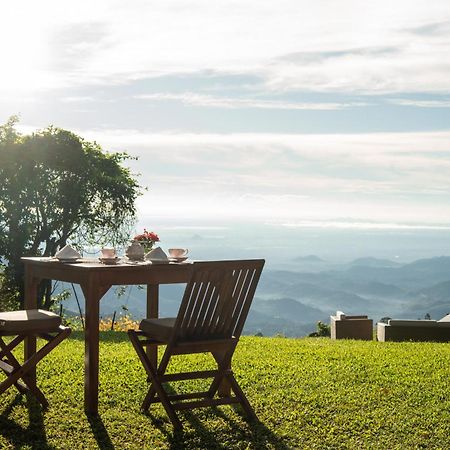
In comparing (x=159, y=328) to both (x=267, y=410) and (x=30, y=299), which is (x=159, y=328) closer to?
(x=267, y=410)

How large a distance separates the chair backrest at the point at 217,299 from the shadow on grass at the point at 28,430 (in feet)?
3.41

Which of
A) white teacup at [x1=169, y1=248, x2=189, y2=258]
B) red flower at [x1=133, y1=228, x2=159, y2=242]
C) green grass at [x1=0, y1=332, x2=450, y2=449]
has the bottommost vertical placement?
green grass at [x1=0, y1=332, x2=450, y2=449]

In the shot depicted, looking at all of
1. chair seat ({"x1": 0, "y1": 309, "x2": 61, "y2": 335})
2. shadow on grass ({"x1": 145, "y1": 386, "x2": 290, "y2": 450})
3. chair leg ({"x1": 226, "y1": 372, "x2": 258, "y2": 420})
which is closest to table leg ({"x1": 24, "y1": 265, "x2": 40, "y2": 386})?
chair seat ({"x1": 0, "y1": 309, "x2": 61, "y2": 335})

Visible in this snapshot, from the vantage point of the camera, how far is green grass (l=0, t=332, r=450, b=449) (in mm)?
4316

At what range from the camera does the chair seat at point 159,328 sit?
4621 mm

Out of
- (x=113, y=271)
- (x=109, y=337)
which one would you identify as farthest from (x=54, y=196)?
(x=113, y=271)

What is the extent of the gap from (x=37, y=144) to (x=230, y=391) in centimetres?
1453

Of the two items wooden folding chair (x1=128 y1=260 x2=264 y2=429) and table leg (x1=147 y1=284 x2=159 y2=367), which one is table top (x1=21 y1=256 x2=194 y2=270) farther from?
table leg (x1=147 y1=284 x2=159 y2=367)

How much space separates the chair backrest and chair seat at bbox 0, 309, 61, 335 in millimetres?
934

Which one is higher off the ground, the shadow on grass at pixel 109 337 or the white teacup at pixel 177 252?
the white teacup at pixel 177 252

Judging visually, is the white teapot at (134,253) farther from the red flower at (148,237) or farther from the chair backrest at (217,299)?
the red flower at (148,237)

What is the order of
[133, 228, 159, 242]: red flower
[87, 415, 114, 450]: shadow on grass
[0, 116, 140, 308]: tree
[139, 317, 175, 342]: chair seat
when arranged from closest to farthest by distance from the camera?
1. [87, 415, 114, 450]: shadow on grass
2. [139, 317, 175, 342]: chair seat
3. [133, 228, 159, 242]: red flower
4. [0, 116, 140, 308]: tree

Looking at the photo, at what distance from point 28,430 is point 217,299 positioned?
146 cm

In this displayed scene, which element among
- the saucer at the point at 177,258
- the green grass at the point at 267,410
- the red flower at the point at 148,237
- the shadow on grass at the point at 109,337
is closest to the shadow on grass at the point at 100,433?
the green grass at the point at 267,410
